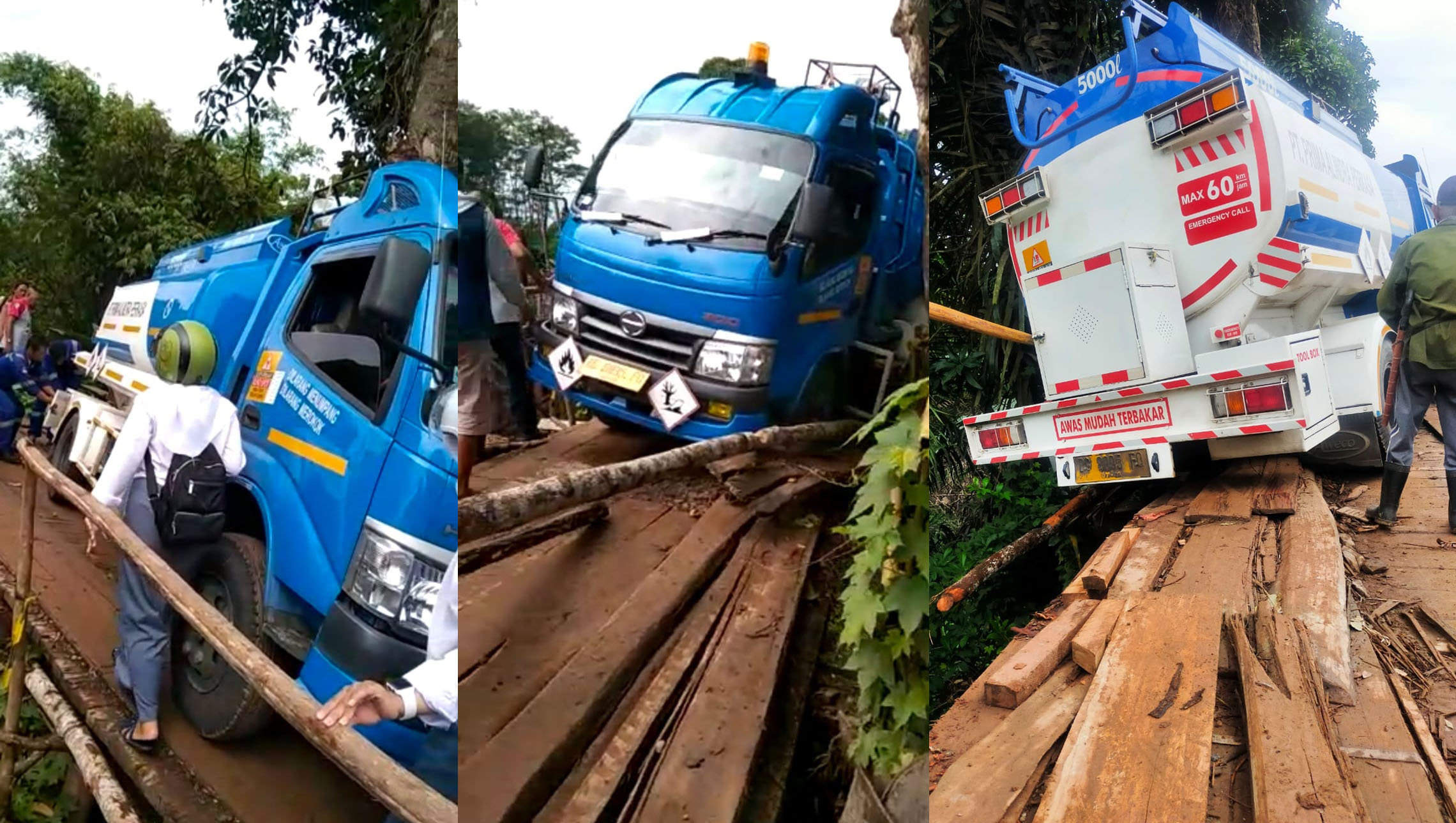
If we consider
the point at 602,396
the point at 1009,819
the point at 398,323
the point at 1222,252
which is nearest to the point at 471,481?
the point at 602,396

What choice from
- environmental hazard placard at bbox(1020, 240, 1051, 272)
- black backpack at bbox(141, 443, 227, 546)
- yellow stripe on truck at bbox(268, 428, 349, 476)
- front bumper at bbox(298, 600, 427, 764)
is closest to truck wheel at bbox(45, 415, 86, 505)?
black backpack at bbox(141, 443, 227, 546)

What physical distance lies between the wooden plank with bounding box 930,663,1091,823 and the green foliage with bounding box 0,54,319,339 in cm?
159

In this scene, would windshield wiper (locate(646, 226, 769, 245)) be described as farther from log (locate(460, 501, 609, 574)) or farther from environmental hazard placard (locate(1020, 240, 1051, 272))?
environmental hazard placard (locate(1020, 240, 1051, 272))

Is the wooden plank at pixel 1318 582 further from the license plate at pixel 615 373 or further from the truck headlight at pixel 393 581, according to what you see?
the truck headlight at pixel 393 581

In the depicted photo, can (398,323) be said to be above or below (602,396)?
above

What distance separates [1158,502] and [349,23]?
2.14 metres

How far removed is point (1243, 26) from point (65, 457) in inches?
110

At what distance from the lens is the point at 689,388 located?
2.87ft

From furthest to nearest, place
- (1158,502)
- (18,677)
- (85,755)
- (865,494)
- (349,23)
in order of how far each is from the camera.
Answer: (1158,502), (18,677), (85,755), (349,23), (865,494)

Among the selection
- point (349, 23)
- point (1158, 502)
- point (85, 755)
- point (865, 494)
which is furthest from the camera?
point (1158, 502)

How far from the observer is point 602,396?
2.96 ft

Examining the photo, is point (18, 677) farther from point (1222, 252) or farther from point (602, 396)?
point (1222, 252)

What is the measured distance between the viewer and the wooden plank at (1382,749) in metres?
1.28

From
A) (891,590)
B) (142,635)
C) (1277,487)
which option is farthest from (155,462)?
(1277,487)
